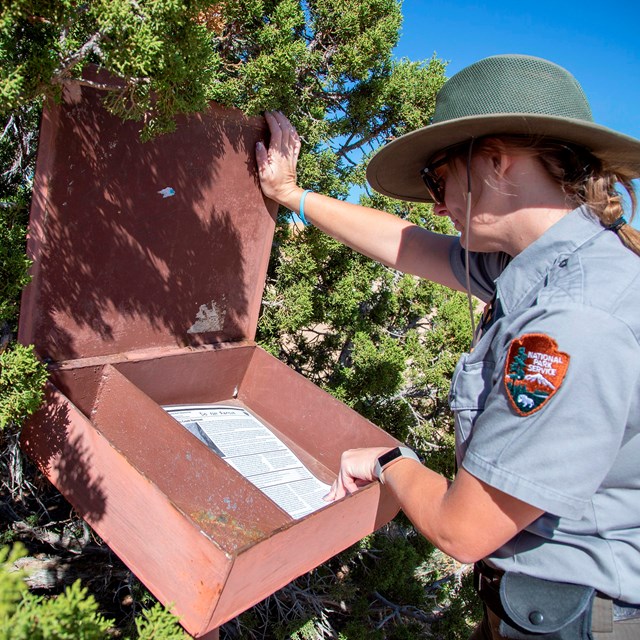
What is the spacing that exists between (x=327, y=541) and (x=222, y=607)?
38cm

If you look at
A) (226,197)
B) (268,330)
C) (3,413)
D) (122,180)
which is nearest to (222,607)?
(3,413)

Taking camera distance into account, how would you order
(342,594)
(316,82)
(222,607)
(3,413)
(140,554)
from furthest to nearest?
(342,594), (316,82), (3,413), (140,554), (222,607)

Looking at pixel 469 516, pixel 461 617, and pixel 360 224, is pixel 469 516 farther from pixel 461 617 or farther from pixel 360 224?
pixel 461 617

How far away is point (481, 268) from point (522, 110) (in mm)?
790

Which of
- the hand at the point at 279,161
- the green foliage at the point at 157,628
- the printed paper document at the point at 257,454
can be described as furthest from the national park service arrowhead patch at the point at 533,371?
the hand at the point at 279,161

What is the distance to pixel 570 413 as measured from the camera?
1153mm

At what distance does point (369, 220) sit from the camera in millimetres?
2422

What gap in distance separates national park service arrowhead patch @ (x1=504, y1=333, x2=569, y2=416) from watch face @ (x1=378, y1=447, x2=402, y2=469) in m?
0.57

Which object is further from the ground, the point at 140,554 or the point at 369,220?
the point at 369,220

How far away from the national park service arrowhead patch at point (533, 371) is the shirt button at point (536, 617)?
0.58m

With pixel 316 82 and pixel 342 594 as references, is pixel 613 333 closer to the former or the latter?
pixel 316 82

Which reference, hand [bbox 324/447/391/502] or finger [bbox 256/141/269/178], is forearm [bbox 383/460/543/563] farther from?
finger [bbox 256/141/269/178]

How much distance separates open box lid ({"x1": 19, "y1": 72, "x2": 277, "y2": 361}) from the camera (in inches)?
69.4

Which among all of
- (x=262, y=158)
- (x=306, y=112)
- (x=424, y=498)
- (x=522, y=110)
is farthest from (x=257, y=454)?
(x=306, y=112)
